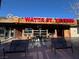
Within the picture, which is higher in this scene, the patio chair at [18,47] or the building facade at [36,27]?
the building facade at [36,27]

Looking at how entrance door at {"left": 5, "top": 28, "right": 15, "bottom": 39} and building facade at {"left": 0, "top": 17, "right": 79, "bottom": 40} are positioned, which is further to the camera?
entrance door at {"left": 5, "top": 28, "right": 15, "bottom": 39}

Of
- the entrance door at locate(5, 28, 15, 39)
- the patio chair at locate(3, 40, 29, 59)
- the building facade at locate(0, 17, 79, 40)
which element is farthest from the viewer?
the entrance door at locate(5, 28, 15, 39)

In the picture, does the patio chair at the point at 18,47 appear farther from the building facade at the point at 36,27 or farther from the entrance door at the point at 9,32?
the entrance door at the point at 9,32

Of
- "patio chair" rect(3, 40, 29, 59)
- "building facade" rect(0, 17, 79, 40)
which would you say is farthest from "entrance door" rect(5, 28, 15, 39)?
"patio chair" rect(3, 40, 29, 59)

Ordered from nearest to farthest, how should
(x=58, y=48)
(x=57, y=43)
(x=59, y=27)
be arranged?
(x=58, y=48), (x=57, y=43), (x=59, y=27)

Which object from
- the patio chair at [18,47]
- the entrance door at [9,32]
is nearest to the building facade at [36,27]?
the entrance door at [9,32]

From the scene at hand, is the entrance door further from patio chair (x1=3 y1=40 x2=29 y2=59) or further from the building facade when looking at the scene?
patio chair (x1=3 y1=40 x2=29 y2=59)

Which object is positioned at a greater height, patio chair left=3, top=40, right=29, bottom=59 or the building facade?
the building facade

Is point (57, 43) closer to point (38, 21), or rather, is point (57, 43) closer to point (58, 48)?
point (58, 48)

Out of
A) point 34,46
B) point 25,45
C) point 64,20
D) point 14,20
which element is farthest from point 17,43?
point 64,20

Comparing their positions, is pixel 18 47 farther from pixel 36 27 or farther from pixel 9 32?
pixel 36 27

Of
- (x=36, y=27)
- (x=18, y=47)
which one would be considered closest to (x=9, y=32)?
(x=36, y=27)

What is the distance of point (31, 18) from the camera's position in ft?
80.5

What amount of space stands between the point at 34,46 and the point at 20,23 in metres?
14.0
